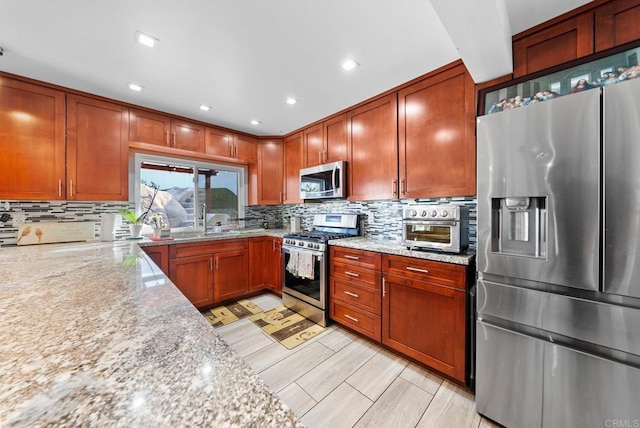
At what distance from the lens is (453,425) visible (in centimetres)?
145

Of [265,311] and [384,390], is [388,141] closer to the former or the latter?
[384,390]

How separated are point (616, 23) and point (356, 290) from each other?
7.95 feet

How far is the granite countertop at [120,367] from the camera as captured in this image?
378 millimetres

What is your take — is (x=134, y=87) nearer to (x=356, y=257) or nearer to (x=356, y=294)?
(x=356, y=257)

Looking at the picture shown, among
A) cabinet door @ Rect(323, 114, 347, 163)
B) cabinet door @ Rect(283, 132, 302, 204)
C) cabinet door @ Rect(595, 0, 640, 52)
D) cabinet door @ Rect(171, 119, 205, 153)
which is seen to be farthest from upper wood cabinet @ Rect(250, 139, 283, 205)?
cabinet door @ Rect(595, 0, 640, 52)

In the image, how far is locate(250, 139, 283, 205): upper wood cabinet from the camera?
3.73m

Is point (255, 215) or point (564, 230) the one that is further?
point (255, 215)

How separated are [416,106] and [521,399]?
86.7 inches

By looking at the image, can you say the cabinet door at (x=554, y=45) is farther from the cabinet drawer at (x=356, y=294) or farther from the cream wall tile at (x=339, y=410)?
the cream wall tile at (x=339, y=410)

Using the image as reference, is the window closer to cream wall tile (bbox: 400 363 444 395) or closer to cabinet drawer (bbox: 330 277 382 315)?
cabinet drawer (bbox: 330 277 382 315)

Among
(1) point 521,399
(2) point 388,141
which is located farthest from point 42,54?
(1) point 521,399

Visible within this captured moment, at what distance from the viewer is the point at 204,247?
2908 mm

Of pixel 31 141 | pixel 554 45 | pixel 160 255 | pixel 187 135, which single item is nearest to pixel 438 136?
pixel 554 45

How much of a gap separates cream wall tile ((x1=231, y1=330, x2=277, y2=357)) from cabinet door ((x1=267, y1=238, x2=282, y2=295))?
937 millimetres
